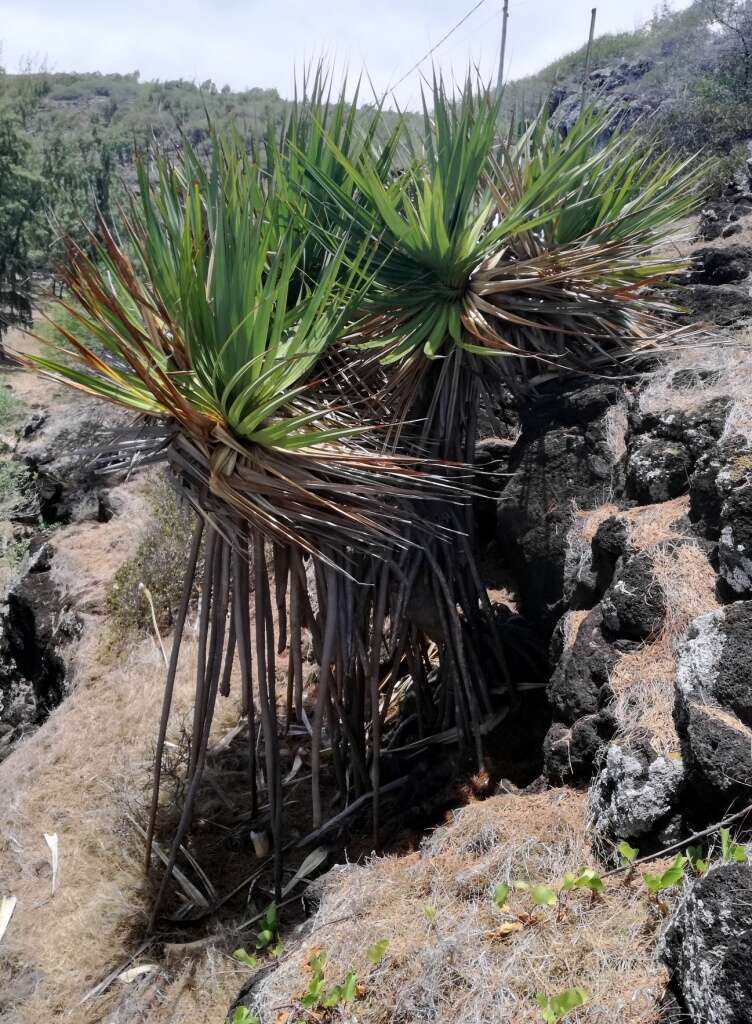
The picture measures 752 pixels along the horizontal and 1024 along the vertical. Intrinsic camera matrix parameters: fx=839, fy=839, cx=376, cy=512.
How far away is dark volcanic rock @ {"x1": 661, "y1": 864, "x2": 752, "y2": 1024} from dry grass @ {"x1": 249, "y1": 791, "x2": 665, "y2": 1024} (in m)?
0.21

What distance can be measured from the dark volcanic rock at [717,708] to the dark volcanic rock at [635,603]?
14.0 inches

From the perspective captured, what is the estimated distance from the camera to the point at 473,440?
3.96m

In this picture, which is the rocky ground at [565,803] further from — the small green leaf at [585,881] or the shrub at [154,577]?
the shrub at [154,577]

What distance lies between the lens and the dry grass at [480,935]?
2.22 meters

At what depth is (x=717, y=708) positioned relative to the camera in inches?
97.6

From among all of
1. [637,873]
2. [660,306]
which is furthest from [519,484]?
[637,873]

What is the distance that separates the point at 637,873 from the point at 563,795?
1.85ft

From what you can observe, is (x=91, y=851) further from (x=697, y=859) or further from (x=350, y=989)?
(x=697, y=859)

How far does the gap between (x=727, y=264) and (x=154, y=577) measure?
16.5 feet

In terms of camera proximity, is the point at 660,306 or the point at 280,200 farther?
the point at 660,306

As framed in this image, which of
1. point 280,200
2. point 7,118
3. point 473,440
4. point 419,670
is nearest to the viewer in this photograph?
point 280,200

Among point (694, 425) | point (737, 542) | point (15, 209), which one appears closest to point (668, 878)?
point (737, 542)

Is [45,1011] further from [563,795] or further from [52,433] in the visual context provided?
[52,433]

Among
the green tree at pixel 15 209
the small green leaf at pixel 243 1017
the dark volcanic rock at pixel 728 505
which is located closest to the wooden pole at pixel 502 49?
the dark volcanic rock at pixel 728 505
